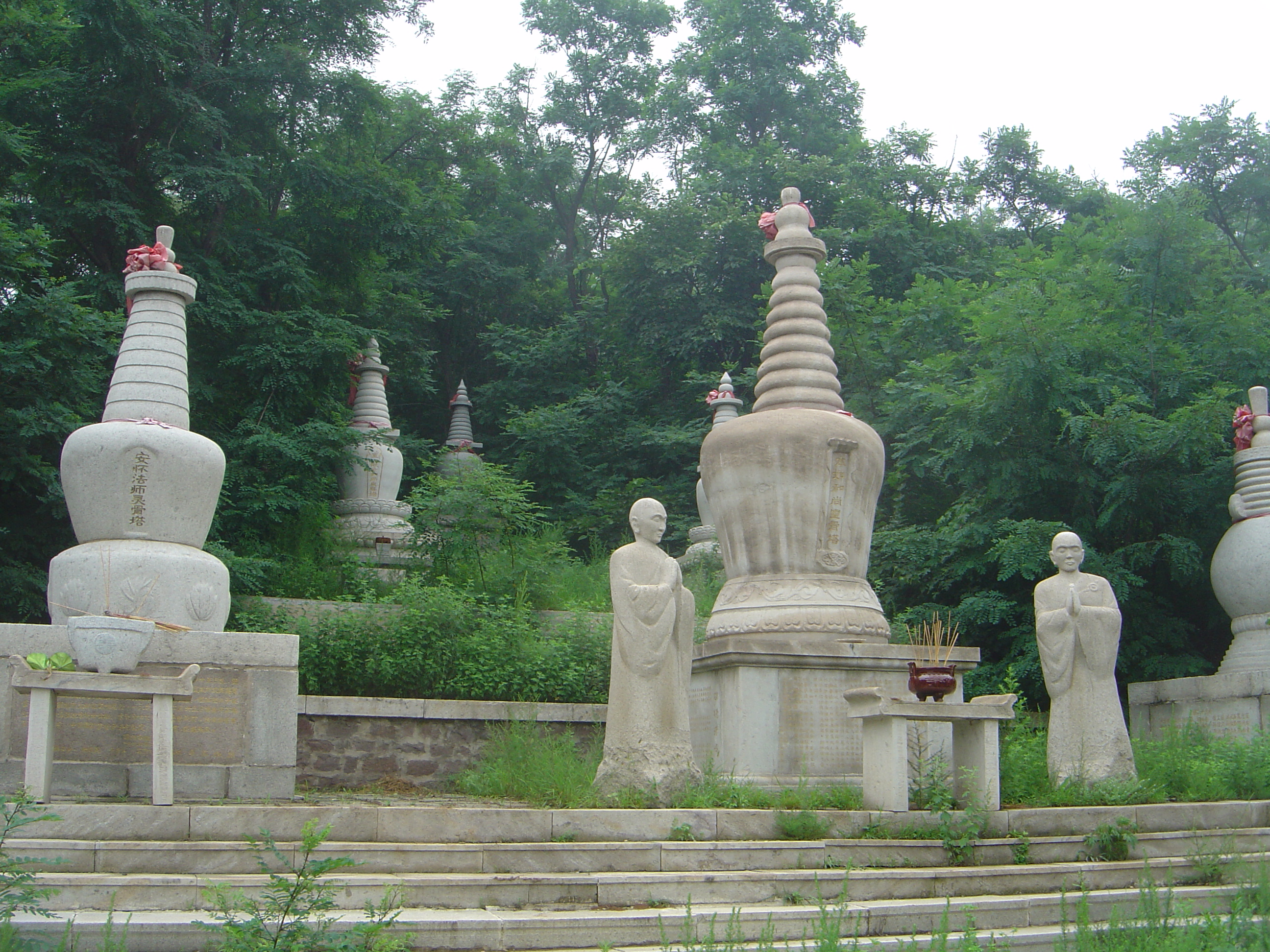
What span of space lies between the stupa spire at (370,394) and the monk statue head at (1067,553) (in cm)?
1455

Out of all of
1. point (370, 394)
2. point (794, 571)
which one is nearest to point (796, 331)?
point (794, 571)

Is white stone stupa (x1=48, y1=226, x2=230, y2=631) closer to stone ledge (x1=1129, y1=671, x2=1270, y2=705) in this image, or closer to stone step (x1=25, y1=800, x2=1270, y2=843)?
stone step (x1=25, y1=800, x2=1270, y2=843)

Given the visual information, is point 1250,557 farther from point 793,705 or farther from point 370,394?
point 370,394

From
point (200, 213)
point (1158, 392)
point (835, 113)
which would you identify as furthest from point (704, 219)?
point (1158, 392)

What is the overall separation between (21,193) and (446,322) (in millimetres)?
12504

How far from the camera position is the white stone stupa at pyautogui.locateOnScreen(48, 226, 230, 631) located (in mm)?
9383

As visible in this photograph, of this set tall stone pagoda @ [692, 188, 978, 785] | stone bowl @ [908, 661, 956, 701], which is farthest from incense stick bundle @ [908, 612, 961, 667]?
tall stone pagoda @ [692, 188, 978, 785]

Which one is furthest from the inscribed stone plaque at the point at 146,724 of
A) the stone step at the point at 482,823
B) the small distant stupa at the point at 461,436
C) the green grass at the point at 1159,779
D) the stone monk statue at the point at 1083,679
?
the small distant stupa at the point at 461,436

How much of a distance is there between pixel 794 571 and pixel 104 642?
230 inches

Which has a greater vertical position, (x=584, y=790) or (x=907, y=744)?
(x=907, y=744)

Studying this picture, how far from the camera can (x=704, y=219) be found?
27.5 m

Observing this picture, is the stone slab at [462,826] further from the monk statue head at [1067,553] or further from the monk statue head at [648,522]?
the monk statue head at [1067,553]

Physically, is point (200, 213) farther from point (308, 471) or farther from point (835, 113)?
point (835, 113)

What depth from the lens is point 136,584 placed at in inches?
369
